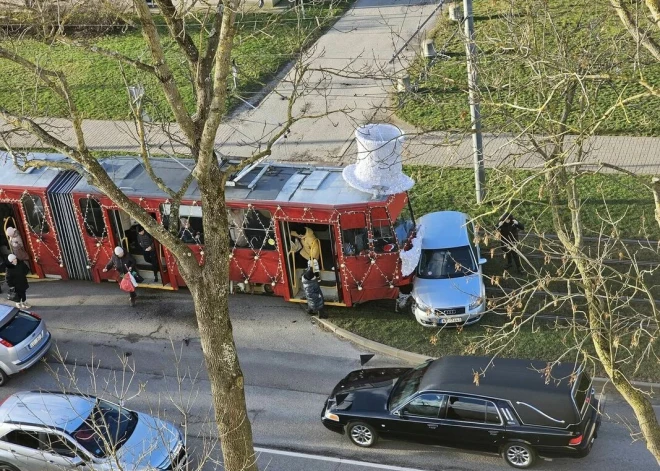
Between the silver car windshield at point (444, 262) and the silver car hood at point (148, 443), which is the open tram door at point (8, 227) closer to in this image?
the silver car hood at point (148, 443)

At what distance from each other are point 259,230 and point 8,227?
5809mm

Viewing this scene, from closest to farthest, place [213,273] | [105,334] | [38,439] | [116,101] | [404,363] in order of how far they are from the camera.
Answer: [213,273] → [38,439] → [404,363] → [105,334] → [116,101]

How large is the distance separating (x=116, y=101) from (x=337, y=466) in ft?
56.9

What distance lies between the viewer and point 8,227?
64.6 ft

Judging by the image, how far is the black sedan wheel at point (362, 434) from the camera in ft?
47.6

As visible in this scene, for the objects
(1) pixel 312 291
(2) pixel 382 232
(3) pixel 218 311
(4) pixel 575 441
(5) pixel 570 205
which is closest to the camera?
(3) pixel 218 311

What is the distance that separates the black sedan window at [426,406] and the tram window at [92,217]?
820cm

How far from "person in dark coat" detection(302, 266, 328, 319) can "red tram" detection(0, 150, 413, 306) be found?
484 mm

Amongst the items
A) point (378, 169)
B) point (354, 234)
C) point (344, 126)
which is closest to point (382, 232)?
point (354, 234)

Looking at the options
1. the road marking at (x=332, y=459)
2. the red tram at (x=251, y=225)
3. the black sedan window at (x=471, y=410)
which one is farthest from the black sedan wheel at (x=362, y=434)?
the red tram at (x=251, y=225)

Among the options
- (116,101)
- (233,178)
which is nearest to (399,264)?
(233,178)

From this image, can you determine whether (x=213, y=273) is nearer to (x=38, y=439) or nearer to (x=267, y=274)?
(x=38, y=439)

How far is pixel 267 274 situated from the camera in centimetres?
1842

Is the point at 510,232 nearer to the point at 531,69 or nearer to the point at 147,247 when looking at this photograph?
the point at 531,69
